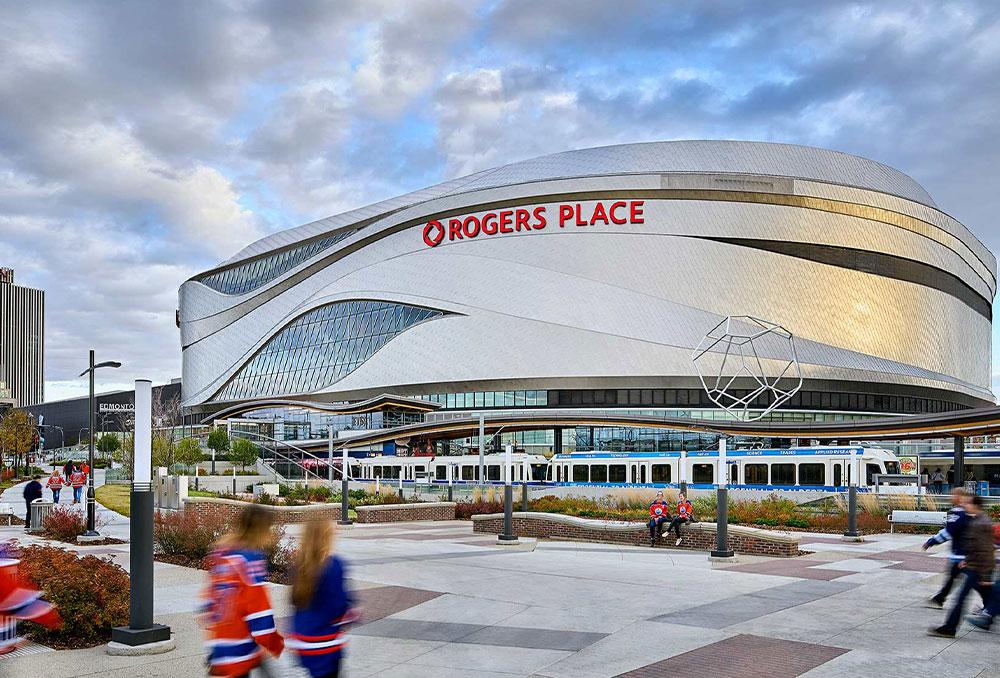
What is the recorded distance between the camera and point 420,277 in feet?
313

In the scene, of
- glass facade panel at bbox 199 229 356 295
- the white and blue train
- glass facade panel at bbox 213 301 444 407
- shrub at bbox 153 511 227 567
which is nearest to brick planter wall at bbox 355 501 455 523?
the white and blue train

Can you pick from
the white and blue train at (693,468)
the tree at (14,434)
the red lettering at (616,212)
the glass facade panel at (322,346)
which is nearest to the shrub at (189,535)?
the white and blue train at (693,468)

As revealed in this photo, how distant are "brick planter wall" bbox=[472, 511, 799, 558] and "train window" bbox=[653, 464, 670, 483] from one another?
21.3m

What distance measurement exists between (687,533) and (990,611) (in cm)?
1406

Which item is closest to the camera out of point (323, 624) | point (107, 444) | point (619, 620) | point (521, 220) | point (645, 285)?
point (323, 624)

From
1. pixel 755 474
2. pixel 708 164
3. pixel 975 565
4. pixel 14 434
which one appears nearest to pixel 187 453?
pixel 14 434

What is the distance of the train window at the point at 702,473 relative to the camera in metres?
49.8

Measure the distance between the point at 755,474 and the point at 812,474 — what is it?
351 cm

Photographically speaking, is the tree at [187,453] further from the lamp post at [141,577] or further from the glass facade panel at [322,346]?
the lamp post at [141,577]

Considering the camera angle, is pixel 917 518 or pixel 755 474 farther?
pixel 755 474

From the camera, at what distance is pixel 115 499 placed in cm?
4828

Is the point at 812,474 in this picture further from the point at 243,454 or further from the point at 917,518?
the point at 243,454

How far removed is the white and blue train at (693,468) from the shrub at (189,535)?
20.6m

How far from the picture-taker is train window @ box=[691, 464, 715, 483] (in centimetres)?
4985
